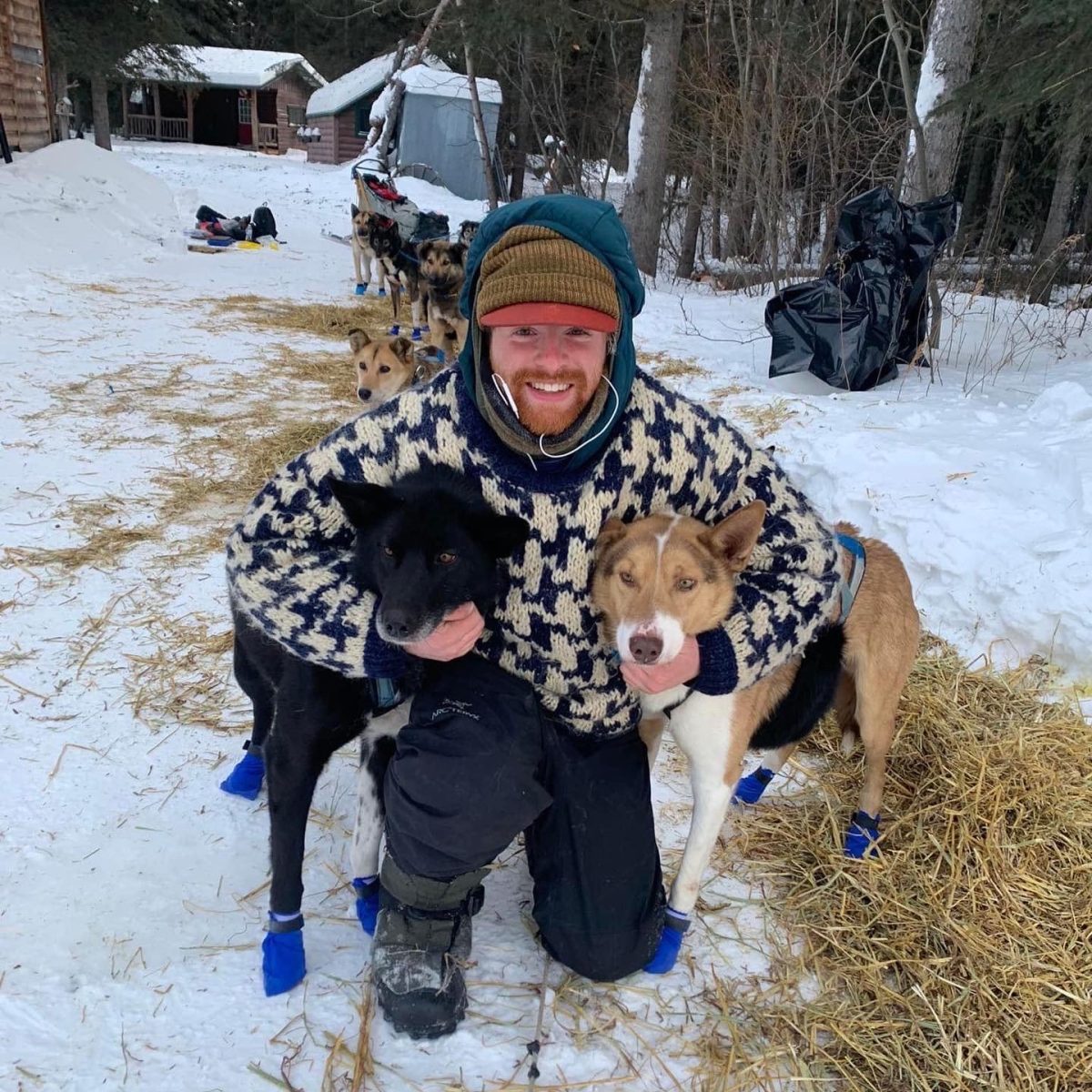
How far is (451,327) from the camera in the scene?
783 centimetres

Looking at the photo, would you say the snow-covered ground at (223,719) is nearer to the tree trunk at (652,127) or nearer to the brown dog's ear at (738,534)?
the brown dog's ear at (738,534)

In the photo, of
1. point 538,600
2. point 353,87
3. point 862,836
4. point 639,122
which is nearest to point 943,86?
point 639,122

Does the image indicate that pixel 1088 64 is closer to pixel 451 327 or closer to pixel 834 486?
pixel 834 486

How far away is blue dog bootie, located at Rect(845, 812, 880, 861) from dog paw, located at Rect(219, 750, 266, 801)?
5.73ft

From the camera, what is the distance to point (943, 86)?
→ 21.2ft

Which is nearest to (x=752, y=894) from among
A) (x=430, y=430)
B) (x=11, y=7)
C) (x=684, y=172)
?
(x=430, y=430)

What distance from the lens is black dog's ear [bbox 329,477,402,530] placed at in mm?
1722

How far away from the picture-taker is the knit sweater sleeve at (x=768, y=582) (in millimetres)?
1903

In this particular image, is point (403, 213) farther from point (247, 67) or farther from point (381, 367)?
point (247, 67)

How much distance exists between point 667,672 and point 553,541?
389mm

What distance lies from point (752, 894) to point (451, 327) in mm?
6493

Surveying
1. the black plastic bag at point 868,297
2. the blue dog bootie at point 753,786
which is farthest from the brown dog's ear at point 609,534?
the black plastic bag at point 868,297

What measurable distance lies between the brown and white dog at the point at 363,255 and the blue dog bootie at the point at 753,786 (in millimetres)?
9301

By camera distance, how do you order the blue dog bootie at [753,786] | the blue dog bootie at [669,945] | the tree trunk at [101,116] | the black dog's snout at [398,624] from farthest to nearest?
the tree trunk at [101,116] → the blue dog bootie at [753,786] → the blue dog bootie at [669,945] → the black dog's snout at [398,624]
